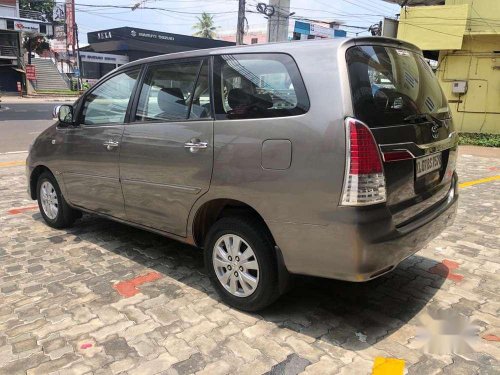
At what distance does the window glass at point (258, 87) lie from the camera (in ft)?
9.25

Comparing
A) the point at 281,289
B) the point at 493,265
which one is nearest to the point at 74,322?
the point at 281,289

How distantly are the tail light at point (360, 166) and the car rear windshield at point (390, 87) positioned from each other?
101 millimetres

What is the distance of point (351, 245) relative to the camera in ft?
8.42

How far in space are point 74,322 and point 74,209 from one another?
202 centimetres

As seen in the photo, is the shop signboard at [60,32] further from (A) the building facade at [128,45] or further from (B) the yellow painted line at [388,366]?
(B) the yellow painted line at [388,366]

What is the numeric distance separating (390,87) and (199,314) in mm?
1974

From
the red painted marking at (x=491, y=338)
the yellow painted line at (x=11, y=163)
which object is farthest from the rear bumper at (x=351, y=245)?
the yellow painted line at (x=11, y=163)

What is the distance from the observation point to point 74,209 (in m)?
4.88

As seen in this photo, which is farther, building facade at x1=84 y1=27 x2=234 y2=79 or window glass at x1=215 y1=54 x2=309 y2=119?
building facade at x1=84 y1=27 x2=234 y2=79

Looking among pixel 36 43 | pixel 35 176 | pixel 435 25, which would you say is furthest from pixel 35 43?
pixel 35 176

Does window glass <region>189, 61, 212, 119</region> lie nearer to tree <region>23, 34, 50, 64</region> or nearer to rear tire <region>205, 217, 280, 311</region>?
rear tire <region>205, 217, 280, 311</region>

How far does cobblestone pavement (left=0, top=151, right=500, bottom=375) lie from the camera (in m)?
2.68

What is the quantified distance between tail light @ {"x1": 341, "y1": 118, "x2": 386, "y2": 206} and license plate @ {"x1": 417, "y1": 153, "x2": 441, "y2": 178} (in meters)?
0.51

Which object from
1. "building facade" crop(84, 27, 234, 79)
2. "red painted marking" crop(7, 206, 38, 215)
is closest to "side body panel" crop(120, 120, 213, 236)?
"red painted marking" crop(7, 206, 38, 215)
